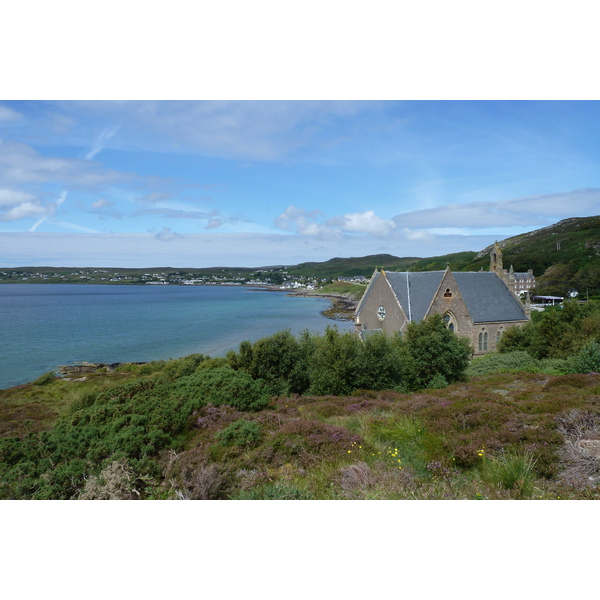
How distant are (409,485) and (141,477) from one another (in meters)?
4.10

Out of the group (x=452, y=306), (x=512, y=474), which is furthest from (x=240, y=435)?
(x=452, y=306)

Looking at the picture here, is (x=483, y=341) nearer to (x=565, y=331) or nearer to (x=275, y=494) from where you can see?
(x=565, y=331)

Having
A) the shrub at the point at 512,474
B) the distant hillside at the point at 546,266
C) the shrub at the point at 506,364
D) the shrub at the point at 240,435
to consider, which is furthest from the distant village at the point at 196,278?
the shrub at the point at 512,474

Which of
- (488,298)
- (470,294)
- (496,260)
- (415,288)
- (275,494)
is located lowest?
(275,494)

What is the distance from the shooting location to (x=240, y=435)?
269 inches

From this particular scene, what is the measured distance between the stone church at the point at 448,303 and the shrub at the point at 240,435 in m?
19.3

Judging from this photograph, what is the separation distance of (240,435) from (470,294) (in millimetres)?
30423

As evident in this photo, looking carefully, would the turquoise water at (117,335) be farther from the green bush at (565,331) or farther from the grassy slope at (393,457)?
the grassy slope at (393,457)

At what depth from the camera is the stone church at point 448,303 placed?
2736 cm

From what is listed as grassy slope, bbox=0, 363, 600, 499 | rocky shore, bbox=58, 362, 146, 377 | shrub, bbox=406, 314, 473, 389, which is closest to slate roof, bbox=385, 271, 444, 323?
shrub, bbox=406, 314, 473, 389

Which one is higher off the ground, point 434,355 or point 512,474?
point 512,474

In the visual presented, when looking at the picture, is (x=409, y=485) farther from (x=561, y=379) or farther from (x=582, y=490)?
(x=561, y=379)

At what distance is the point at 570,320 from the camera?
70.0ft

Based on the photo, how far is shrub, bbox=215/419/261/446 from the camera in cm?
664
